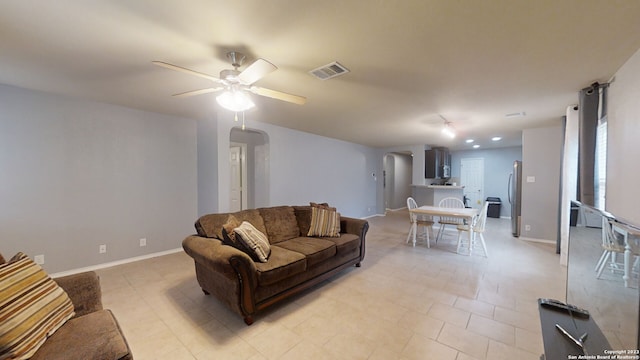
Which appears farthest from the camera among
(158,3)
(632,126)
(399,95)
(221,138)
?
(221,138)

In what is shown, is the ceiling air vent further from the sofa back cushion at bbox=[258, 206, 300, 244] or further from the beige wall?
the beige wall

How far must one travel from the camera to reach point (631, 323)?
0.83 m

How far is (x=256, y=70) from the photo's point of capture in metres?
1.82

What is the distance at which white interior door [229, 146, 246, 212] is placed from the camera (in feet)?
18.5

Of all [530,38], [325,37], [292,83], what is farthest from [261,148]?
[530,38]

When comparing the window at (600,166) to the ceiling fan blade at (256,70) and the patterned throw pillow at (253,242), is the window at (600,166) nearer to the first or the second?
the ceiling fan blade at (256,70)

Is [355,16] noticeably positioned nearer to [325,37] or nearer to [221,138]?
[325,37]

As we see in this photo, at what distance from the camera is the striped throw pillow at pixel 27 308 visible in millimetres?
1070

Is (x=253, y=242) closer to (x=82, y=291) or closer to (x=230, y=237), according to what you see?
(x=230, y=237)

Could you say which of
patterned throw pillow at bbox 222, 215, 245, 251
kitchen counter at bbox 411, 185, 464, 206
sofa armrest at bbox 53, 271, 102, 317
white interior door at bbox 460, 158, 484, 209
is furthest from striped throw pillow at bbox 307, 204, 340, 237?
white interior door at bbox 460, 158, 484, 209

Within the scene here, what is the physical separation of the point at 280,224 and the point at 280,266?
3.32ft

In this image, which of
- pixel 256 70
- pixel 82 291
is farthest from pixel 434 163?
pixel 82 291

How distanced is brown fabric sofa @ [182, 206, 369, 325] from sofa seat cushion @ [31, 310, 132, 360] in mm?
831

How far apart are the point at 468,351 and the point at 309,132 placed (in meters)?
4.58
